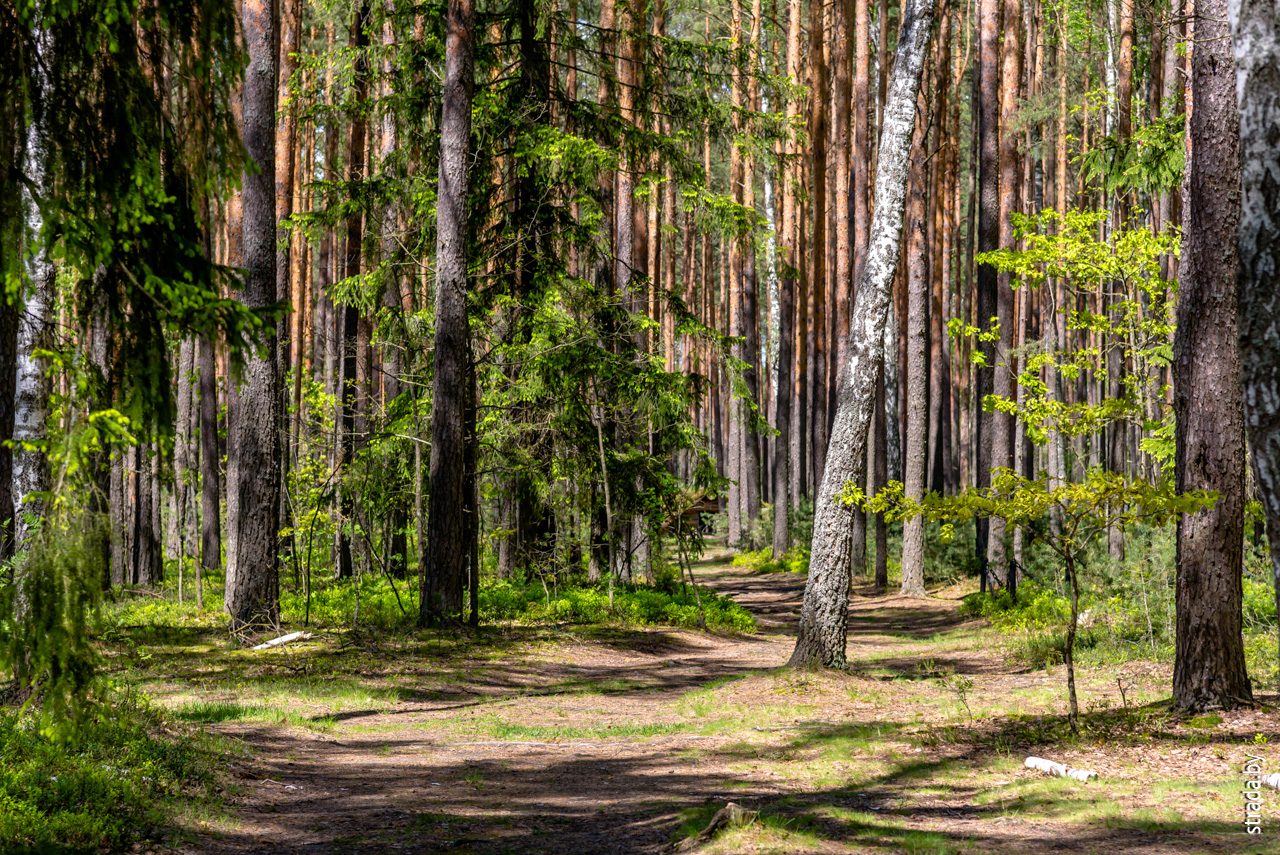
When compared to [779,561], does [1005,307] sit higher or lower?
higher

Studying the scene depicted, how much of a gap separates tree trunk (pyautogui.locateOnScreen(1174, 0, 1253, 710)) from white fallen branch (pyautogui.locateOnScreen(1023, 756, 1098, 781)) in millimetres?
1923

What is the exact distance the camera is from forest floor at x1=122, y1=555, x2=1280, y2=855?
523 centimetres

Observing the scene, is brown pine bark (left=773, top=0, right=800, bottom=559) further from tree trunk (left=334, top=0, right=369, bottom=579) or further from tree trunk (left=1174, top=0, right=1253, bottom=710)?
tree trunk (left=1174, top=0, right=1253, bottom=710)

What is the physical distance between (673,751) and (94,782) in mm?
4188

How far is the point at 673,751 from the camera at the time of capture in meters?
7.73

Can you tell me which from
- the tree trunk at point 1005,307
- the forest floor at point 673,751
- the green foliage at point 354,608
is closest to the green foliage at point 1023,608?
the tree trunk at point 1005,307

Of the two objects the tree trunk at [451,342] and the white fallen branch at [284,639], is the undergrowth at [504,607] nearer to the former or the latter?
the white fallen branch at [284,639]

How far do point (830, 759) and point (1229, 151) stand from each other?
545 centimetres

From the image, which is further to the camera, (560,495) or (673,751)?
(560,495)

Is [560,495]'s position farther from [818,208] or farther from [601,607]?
[818,208]

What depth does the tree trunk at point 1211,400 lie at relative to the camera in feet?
23.6

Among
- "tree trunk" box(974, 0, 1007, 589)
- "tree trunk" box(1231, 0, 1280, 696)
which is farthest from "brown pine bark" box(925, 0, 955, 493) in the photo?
"tree trunk" box(1231, 0, 1280, 696)

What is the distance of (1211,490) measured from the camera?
7.16 meters

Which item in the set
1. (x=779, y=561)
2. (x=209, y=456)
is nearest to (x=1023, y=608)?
(x=779, y=561)
